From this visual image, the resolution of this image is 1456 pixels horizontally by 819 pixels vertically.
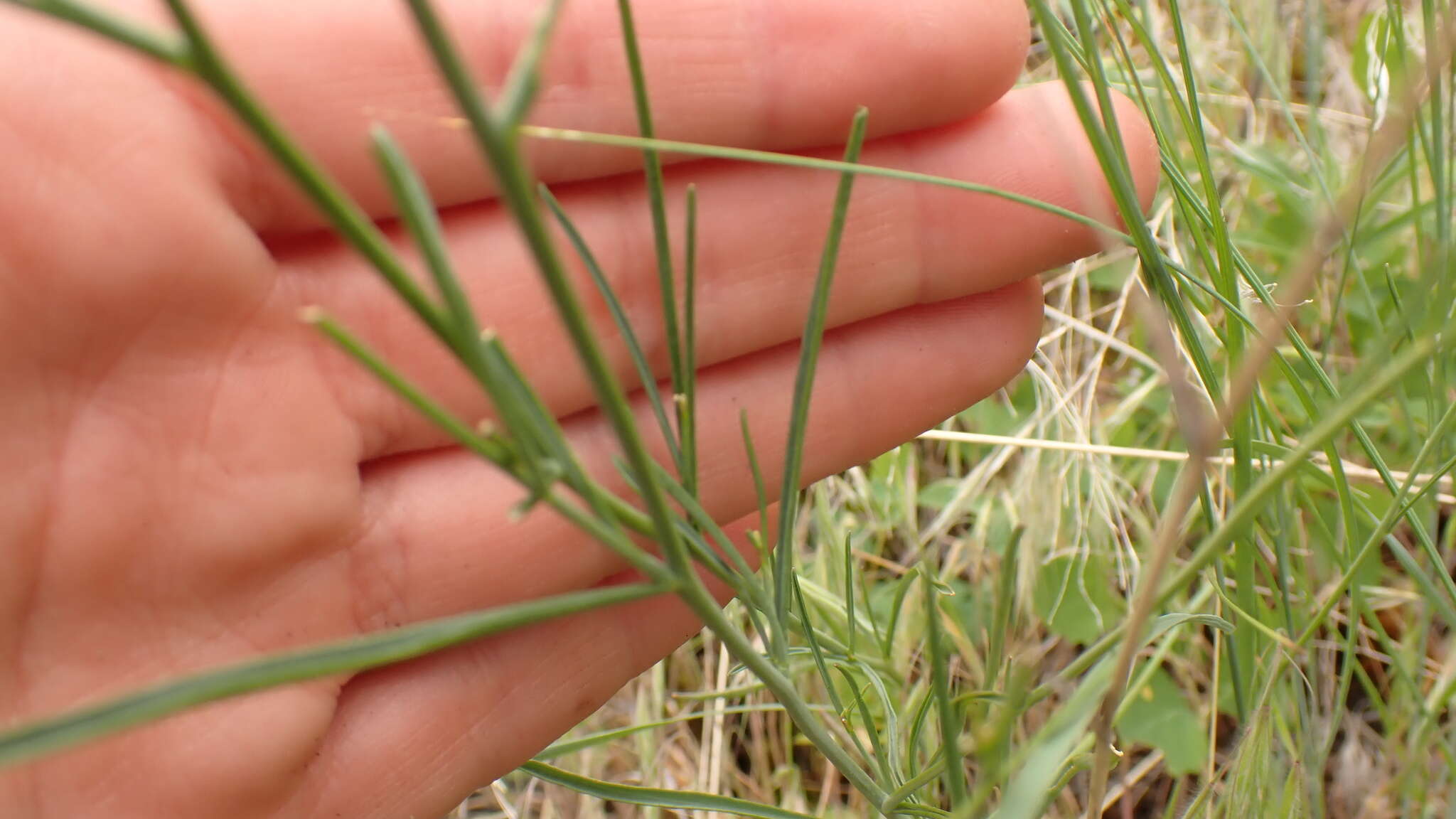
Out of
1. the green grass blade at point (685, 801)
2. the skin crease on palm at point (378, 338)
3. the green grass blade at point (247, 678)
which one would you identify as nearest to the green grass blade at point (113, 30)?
the green grass blade at point (247, 678)

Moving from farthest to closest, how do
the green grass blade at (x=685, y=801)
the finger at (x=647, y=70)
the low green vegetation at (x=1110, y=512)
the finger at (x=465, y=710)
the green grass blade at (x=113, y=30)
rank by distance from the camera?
the finger at (x=465, y=710) < the finger at (x=647, y=70) < the green grass blade at (x=685, y=801) < the low green vegetation at (x=1110, y=512) < the green grass blade at (x=113, y=30)

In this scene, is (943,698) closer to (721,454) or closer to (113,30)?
(113,30)

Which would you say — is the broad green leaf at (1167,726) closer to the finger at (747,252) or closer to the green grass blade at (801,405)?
the finger at (747,252)

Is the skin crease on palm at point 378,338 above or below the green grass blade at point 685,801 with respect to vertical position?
above

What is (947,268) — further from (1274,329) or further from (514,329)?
(1274,329)

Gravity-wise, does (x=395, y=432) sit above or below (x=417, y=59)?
below

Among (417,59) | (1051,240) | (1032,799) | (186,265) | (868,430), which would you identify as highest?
(417,59)

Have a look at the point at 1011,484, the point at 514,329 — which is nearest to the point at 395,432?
the point at 514,329
